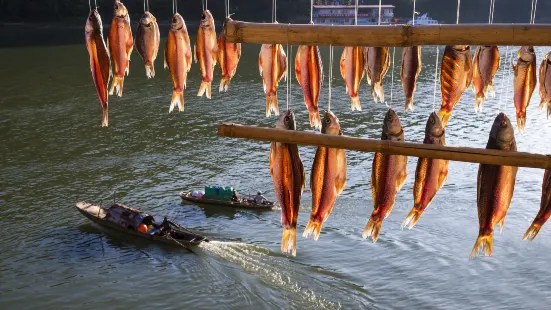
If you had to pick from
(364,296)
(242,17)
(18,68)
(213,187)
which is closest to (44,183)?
(213,187)

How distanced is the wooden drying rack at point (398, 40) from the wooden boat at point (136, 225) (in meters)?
15.8

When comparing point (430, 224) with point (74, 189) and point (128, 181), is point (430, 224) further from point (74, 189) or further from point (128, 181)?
point (74, 189)

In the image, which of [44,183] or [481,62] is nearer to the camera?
[481,62]

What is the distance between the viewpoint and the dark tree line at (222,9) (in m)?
68.0

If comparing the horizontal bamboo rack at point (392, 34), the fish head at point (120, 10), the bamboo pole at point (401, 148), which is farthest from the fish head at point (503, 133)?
the fish head at point (120, 10)

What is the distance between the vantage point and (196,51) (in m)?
5.67

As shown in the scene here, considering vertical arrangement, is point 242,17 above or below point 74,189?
above

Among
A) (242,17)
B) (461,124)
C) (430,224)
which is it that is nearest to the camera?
→ (430,224)

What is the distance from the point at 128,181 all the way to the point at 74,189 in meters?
2.18

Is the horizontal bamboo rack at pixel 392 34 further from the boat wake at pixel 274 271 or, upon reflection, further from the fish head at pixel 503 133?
the boat wake at pixel 274 271

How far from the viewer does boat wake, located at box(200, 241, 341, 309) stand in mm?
16906

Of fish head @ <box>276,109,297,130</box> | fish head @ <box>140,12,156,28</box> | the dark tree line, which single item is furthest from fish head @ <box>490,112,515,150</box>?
the dark tree line

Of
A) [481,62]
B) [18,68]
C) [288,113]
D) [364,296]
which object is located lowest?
[364,296]

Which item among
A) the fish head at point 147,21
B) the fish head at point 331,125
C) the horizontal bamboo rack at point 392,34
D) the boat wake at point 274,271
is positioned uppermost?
the fish head at point 147,21
